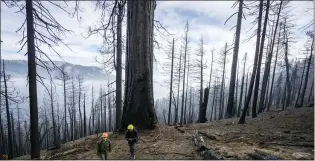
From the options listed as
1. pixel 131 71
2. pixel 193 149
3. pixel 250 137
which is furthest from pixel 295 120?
pixel 131 71

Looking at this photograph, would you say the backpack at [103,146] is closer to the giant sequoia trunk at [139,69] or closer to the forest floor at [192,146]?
the forest floor at [192,146]

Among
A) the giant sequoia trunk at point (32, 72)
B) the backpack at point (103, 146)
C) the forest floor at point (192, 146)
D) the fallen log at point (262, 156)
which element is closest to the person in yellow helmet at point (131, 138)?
the forest floor at point (192, 146)

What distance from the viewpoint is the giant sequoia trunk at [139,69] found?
32.7ft

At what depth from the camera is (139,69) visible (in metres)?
10.1

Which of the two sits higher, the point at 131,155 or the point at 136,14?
the point at 136,14

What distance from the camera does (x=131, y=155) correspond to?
7.61m

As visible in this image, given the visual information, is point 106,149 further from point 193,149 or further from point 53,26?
point 53,26

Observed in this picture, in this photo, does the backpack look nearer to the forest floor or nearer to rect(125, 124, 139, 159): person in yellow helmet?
the forest floor

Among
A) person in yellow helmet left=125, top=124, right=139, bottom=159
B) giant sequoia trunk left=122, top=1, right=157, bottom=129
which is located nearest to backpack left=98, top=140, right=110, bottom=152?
person in yellow helmet left=125, top=124, right=139, bottom=159

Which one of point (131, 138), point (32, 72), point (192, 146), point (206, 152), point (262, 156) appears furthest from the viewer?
point (32, 72)

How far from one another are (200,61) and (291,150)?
28.6 m

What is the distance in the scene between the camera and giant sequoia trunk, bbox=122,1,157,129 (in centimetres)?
998

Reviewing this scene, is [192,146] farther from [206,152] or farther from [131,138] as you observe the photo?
[131,138]

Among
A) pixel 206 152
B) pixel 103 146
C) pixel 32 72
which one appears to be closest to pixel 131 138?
pixel 103 146
